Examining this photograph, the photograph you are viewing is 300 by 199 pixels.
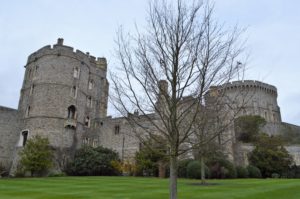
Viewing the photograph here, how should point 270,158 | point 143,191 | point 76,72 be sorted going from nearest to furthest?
1. point 143,191
2. point 270,158
3. point 76,72

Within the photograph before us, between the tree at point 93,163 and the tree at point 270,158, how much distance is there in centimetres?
1584

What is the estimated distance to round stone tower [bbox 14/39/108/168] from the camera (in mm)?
30234

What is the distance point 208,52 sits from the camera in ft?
19.6

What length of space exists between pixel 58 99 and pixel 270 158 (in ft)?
81.0

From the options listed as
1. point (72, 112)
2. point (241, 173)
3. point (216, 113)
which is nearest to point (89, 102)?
point (72, 112)

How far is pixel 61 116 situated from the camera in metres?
31.0

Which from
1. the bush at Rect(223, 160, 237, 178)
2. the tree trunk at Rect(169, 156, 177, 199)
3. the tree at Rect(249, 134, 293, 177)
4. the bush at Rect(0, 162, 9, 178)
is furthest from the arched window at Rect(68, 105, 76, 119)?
the tree trunk at Rect(169, 156, 177, 199)

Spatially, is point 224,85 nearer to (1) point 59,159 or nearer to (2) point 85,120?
(1) point 59,159

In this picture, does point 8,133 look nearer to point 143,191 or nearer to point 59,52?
point 59,52

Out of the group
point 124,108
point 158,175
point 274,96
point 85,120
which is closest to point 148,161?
point 158,175

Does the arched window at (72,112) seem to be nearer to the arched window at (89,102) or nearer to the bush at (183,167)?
the arched window at (89,102)

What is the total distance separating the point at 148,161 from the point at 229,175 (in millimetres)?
7792

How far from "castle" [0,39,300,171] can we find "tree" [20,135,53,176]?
2333mm

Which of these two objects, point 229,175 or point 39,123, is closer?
point 229,175
